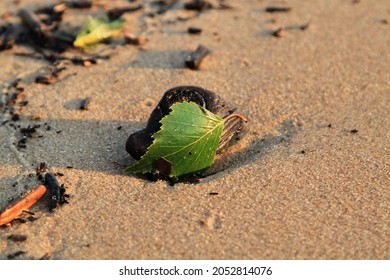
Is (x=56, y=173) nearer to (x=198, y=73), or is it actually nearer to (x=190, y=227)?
(x=190, y=227)

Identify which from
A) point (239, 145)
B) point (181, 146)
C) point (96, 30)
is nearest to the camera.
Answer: point (181, 146)

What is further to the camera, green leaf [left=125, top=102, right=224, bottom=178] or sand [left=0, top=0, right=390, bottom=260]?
green leaf [left=125, top=102, right=224, bottom=178]

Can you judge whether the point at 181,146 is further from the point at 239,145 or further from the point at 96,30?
the point at 96,30

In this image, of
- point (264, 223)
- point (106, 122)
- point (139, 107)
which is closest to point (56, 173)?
point (106, 122)

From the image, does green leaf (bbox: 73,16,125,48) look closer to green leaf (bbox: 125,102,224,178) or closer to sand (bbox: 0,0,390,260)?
sand (bbox: 0,0,390,260)

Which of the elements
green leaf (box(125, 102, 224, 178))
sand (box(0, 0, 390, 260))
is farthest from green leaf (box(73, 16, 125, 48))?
green leaf (box(125, 102, 224, 178))

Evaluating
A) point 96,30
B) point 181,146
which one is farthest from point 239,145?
point 96,30

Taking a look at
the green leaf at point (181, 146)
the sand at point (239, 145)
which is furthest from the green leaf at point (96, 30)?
the green leaf at point (181, 146)
